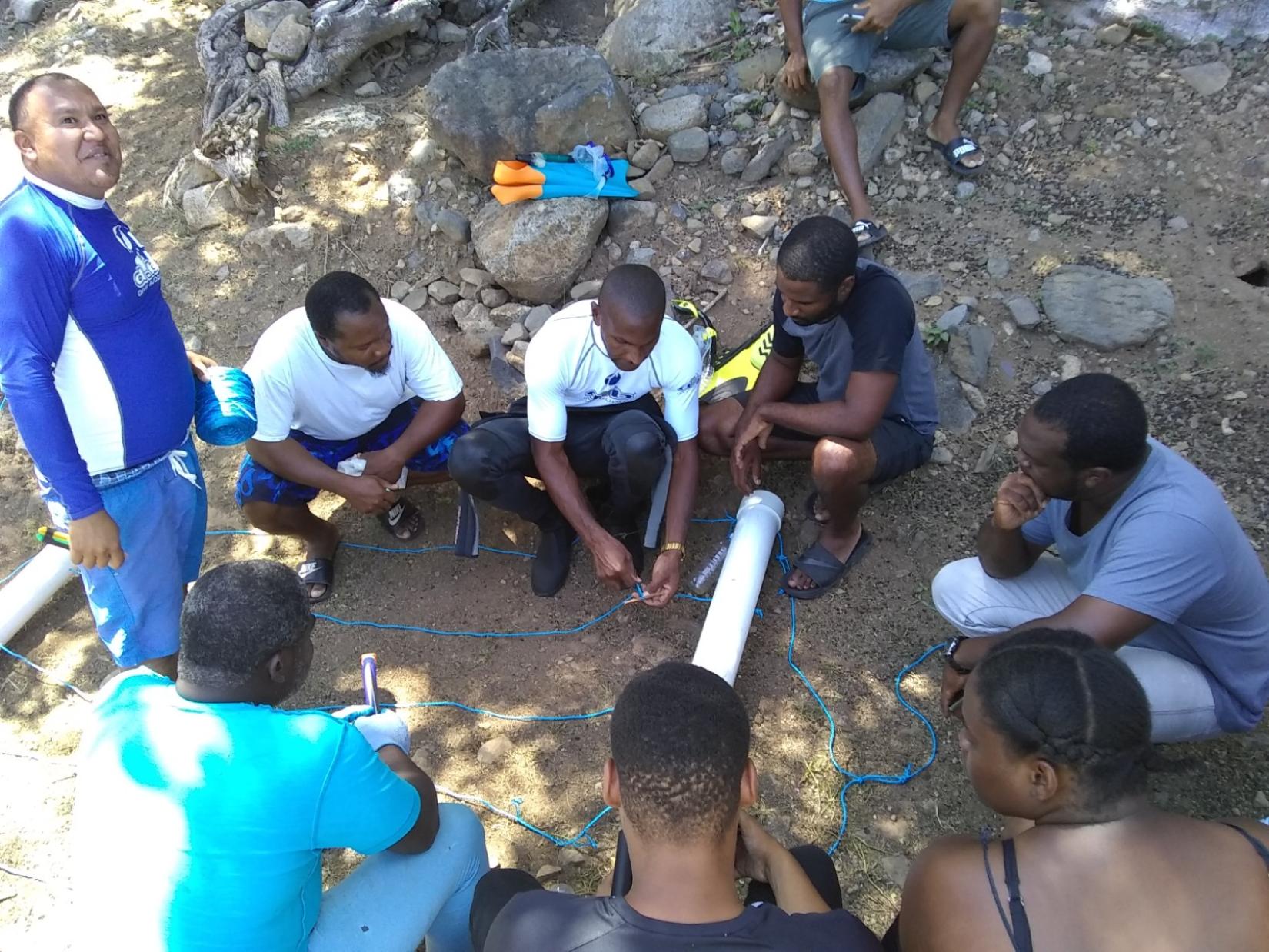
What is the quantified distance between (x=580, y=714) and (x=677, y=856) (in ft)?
5.16

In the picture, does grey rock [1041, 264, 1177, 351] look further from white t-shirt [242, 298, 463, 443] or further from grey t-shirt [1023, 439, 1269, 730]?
white t-shirt [242, 298, 463, 443]

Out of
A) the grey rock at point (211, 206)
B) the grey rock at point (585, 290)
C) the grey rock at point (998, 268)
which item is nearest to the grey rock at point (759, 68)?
the grey rock at point (585, 290)

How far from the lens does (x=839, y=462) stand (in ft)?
10.7

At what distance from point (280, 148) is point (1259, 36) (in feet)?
18.2

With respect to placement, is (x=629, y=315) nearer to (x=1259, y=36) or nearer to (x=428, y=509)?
(x=428, y=509)

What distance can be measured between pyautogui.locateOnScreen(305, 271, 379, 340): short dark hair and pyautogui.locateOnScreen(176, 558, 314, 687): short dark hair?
1.36 m

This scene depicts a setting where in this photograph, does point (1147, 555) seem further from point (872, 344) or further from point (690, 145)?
point (690, 145)

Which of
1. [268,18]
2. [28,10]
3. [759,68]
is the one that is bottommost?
[759,68]

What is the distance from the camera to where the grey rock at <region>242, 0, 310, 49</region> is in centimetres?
582

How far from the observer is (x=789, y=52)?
478 cm

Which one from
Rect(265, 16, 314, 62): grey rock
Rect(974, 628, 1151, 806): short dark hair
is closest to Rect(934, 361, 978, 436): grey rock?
Rect(974, 628, 1151, 806): short dark hair

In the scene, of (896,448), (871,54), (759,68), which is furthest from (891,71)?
(896,448)

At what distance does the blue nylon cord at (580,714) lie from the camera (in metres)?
2.89

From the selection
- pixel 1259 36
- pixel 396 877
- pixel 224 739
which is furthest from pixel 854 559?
pixel 1259 36
